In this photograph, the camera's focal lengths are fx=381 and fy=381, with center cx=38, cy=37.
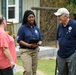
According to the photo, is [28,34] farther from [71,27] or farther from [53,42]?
[53,42]

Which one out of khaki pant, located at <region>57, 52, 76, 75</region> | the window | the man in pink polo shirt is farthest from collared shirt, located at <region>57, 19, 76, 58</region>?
the window

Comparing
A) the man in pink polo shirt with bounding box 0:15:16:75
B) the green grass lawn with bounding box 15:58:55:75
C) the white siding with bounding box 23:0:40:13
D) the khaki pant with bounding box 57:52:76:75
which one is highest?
the white siding with bounding box 23:0:40:13

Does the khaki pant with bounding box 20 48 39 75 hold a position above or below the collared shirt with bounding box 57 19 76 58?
below

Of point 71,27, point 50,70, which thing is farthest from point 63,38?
point 50,70

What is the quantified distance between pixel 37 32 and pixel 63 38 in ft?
3.41

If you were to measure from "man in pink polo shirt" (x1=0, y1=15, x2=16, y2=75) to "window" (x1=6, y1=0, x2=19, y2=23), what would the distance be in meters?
11.1

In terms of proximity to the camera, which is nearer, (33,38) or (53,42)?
(33,38)

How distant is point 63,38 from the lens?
27.3ft

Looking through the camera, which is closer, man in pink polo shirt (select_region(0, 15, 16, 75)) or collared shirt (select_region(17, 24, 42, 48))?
man in pink polo shirt (select_region(0, 15, 16, 75))

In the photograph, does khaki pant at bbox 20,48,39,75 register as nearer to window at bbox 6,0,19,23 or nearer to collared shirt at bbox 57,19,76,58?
collared shirt at bbox 57,19,76,58

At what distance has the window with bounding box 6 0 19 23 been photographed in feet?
61.1

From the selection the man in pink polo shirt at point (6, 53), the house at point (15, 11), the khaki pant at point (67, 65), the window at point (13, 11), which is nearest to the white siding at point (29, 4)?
the house at point (15, 11)

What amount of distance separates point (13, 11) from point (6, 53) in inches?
460

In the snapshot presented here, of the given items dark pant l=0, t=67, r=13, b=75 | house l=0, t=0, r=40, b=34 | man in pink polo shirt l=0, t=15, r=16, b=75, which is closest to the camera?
man in pink polo shirt l=0, t=15, r=16, b=75
